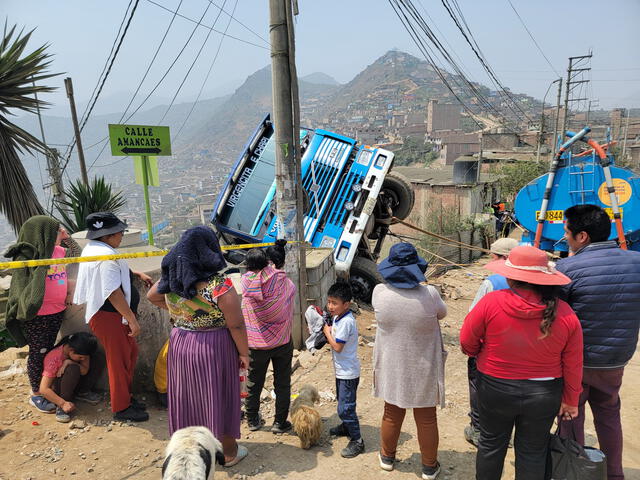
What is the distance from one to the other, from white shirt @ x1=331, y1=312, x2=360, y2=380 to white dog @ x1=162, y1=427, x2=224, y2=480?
3.42 feet

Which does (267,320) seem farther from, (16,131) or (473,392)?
(16,131)

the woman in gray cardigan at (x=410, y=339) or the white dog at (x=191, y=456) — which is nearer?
the white dog at (x=191, y=456)

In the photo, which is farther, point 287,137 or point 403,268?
point 287,137

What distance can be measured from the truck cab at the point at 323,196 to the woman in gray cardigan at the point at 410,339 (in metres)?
4.05

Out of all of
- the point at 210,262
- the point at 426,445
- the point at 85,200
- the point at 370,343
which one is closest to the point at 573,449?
the point at 426,445

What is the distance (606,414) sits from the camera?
2559 mm

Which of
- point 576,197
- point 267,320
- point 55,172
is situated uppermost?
point 55,172

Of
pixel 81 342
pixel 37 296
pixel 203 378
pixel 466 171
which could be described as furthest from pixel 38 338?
pixel 466 171

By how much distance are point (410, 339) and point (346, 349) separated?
0.62 metres

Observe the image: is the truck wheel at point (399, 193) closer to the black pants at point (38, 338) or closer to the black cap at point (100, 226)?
the black cap at point (100, 226)

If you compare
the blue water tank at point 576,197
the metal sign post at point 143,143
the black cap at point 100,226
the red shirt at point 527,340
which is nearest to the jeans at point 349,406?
the red shirt at point 527,340

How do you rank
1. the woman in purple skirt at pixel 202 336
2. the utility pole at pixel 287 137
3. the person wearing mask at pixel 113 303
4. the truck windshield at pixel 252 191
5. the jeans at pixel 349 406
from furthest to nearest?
the truck windshield at pixel 252 191, the utility pole at pixel 287 137, the jeans at pixel 349 406, the person wearing mask at pixel 113 303, the woman in purple skirt at pixel 202 336

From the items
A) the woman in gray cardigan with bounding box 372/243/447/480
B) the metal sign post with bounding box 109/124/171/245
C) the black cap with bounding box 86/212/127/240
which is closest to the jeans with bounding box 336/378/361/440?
the woman in gray cardigan with bounding box 372/243/447/480

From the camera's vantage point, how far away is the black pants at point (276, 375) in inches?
123
